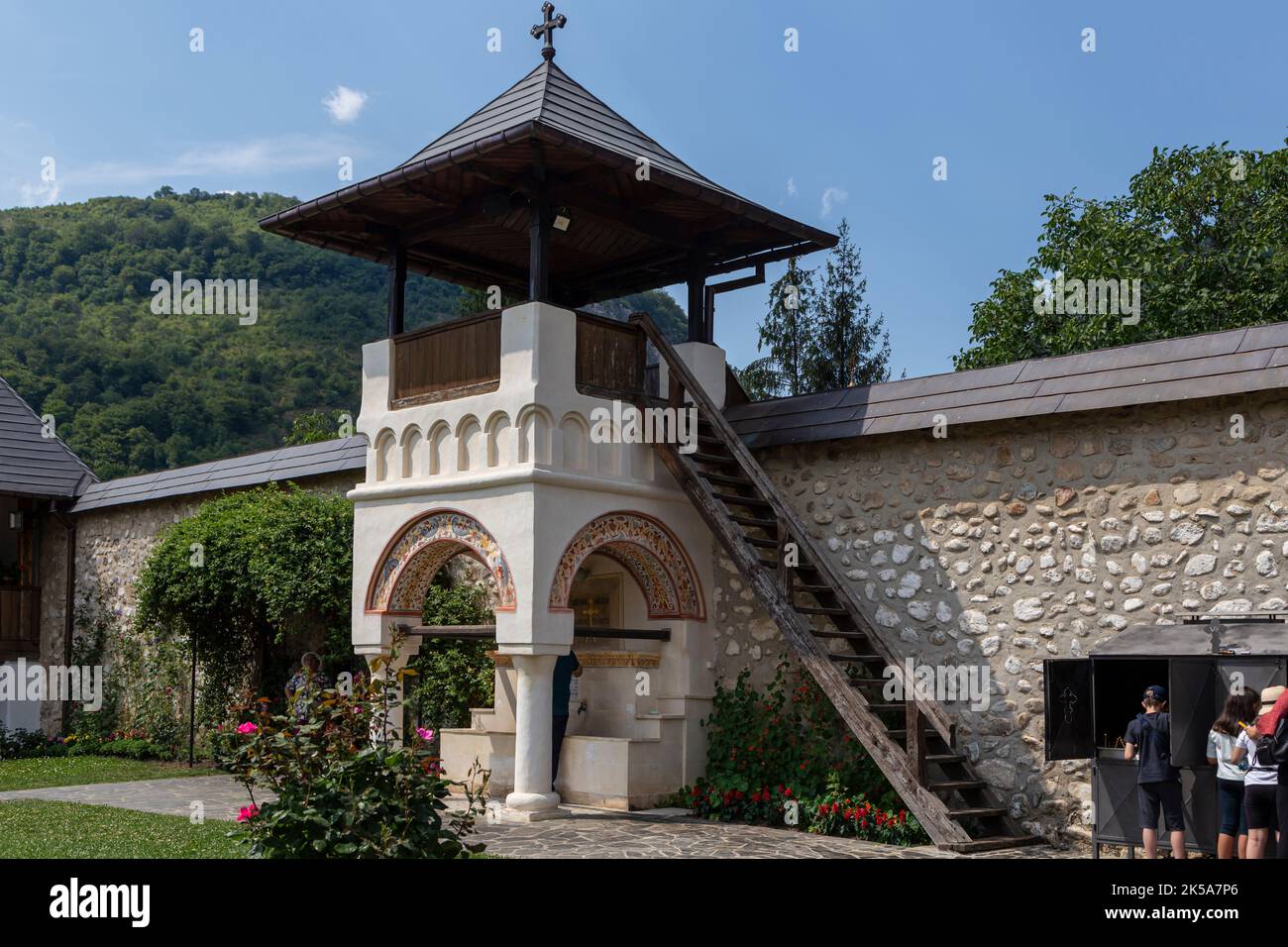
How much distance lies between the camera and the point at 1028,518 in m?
9.17

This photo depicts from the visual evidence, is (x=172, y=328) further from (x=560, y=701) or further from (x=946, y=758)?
(x=946, y=758)

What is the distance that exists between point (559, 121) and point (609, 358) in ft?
6.20

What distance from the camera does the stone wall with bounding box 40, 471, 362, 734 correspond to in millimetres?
16969

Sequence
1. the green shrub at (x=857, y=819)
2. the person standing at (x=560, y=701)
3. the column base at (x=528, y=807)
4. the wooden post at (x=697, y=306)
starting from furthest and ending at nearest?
the wooden post at (x=697, y=306) → the person standing at (x=560, y=701) → the column base at (x=528, y=807) → the green shrub at (x=857, y=819)

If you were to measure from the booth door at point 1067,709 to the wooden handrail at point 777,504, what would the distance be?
697 millimetres

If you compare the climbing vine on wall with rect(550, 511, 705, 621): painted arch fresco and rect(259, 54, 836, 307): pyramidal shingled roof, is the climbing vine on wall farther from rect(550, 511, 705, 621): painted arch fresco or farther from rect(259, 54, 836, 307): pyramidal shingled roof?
rect(550, 511, 705, 621): painted arch fresco

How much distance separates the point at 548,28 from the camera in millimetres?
11273

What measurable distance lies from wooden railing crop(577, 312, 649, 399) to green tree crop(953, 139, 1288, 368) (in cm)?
981

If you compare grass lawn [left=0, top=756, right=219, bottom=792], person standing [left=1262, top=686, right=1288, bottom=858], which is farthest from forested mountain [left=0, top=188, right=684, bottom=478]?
person standing [left=1262, top=686, right=1288, bottom=858]

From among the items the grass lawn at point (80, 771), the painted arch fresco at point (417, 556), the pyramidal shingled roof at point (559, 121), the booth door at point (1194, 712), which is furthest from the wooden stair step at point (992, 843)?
the grass lawn at point (80, 771)

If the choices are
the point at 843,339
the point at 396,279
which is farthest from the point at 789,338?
the point at 396,279

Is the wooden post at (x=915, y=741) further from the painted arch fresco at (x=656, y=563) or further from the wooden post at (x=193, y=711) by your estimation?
the wooden post at (x=193, y=711)

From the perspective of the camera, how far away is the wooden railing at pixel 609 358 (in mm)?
10414

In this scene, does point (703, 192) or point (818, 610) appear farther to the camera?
point (703, 192)
